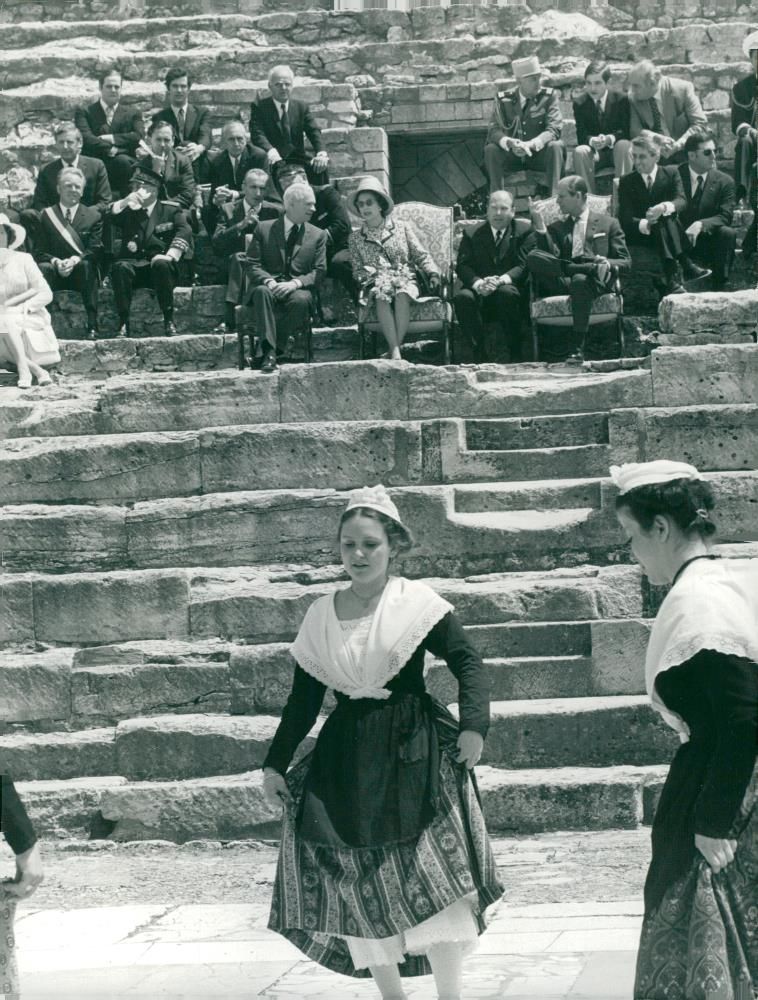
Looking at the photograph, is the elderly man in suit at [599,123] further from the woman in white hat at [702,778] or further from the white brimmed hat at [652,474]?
the woman in white hat at [702,778]

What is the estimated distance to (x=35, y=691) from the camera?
Result: 31.1ft

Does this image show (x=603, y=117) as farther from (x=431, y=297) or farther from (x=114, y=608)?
(x=114, y=608)

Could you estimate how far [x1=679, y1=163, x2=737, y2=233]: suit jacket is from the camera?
43.8 ft

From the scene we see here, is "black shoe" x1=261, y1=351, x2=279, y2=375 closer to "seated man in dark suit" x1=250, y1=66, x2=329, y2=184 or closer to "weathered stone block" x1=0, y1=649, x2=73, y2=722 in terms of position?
"weathered stone block" x1=0, y1=649, x2=73, y2=722

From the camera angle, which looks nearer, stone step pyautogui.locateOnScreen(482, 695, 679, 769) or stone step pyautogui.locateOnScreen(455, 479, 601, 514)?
stone step pyautogui.locateOnScreen(482, 695, 679, 769)

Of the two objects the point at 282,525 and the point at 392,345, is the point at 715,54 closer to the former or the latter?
the point at 392,345

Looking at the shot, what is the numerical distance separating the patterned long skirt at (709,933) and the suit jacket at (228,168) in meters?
12.1

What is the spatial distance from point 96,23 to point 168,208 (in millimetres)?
5064

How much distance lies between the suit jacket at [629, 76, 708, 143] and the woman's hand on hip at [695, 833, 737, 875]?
12.2 metres

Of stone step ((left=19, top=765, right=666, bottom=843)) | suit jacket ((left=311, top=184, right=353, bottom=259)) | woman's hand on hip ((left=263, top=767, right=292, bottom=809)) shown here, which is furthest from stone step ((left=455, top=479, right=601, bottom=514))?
woman's hand on hip ((left=263, top=767, right=292, bottom=809))

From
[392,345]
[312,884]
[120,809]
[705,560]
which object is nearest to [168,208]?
[392,345]

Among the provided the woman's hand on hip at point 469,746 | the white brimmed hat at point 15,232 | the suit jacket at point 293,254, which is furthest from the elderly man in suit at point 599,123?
the woman's hand on hip at point 469,746

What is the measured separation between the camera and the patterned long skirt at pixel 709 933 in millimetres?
3703

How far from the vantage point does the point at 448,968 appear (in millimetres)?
5023
